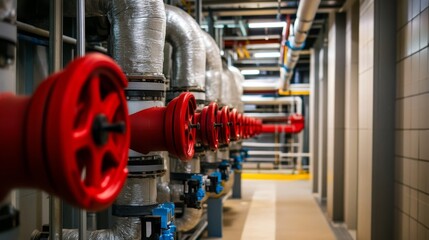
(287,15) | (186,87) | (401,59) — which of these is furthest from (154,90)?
(287,15)

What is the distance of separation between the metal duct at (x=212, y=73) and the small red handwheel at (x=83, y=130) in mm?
2295

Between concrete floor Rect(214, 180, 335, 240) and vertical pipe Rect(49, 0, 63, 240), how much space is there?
2.76 meters

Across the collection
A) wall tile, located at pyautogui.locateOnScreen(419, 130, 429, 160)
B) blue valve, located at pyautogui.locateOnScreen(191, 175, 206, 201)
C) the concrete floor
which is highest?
wall tile, located at pyautogui.locateOnScreen(419, 130, 429, 160)

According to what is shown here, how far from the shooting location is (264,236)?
4254 mm

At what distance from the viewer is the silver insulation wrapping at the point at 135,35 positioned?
1677mm

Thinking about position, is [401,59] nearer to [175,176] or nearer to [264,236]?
[175,176]

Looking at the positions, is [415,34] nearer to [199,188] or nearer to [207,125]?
[207,125]

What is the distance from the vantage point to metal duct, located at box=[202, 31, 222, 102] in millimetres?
3193

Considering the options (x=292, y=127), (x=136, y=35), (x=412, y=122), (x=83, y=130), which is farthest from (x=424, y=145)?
(x=292, y=127)

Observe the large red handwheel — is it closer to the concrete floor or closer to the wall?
the concrete floor

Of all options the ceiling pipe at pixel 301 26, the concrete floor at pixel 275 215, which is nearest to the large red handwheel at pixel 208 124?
the ceiling pipe at pixel 301 26

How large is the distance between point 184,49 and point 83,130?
1.71m

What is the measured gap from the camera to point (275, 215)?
17.4ft

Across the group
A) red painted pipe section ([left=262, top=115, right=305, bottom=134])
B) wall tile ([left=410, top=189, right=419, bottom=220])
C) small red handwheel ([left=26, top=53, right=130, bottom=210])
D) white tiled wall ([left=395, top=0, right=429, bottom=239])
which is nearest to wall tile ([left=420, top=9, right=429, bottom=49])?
white tiled wall ([left=395, top=0, right=429, bottom=239])
